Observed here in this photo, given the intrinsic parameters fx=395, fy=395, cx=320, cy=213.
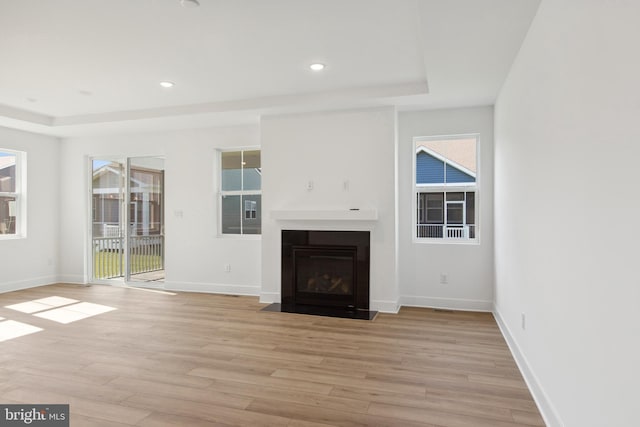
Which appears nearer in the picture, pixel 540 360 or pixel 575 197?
pixel 575 197

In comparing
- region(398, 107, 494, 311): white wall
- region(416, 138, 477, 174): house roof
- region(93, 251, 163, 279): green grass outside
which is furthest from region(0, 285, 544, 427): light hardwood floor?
region(93, 251, 163, 279): green grass outside

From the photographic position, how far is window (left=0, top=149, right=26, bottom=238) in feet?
19.6

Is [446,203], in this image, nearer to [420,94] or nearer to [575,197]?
[420,94]

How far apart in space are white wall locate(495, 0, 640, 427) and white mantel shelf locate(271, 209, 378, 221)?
1.84 m

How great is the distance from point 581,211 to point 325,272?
11.4 feet

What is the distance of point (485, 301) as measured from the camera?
15.3ft

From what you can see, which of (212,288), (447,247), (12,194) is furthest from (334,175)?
(12,194)

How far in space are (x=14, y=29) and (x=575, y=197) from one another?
386 centimetres

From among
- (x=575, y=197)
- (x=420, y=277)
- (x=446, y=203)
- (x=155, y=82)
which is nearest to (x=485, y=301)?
(x=420, y=277)

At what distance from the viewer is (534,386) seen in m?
2.53

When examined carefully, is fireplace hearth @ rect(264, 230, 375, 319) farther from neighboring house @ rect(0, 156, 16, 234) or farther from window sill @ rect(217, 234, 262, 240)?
neighboring house @ rect(0, 156, 16, 234)

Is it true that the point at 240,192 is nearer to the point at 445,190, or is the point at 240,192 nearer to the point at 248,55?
the point at 248,55

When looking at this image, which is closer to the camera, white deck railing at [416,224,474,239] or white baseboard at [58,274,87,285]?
white deck railing at [416,224,474,239]

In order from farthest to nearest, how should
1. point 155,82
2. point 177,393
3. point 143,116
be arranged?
point 143,116
point 155,82
point 177,393
